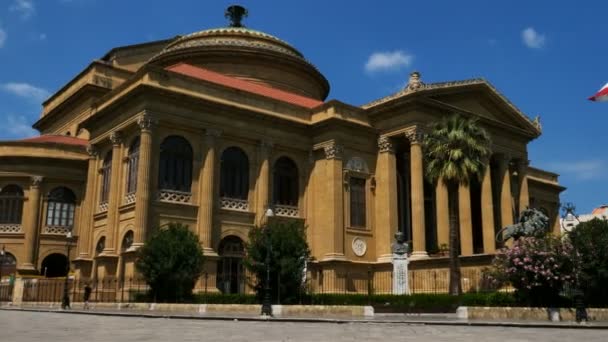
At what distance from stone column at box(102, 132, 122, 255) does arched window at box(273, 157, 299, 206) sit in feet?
32.1

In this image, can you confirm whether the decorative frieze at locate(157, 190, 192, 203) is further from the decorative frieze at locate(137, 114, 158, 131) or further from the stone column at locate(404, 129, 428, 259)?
the stone column at locate(404, 129, 428, 259)

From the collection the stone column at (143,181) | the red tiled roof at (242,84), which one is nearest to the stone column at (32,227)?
the stone column at (143,181)

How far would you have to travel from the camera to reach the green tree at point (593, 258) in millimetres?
25828

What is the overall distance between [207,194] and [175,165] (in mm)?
2521

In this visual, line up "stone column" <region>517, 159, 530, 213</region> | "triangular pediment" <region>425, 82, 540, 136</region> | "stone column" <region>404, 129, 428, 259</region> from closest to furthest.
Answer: "stone column" <region>404, 129, 428, 259</region> < "triangular pediment" <region>425, 82, 540, 136</region> < "stone column" <region>517, 159, 530, 213</region>

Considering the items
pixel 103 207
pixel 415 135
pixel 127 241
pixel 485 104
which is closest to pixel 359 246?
pixel 415 135

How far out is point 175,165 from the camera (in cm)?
3612

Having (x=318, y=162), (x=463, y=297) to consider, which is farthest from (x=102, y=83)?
(x=463, y=297)

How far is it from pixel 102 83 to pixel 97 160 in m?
11.1

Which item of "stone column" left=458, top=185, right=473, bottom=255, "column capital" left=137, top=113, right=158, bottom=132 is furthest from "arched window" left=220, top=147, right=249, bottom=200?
"stone column" left=458, top=185, right=473, bottom=255

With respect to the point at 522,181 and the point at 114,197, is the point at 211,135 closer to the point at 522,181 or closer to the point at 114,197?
the point at 114,197

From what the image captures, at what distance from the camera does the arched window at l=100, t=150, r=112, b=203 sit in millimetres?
39031

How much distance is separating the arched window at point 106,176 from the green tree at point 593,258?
87.6 feet

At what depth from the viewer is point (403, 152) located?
44.4m
